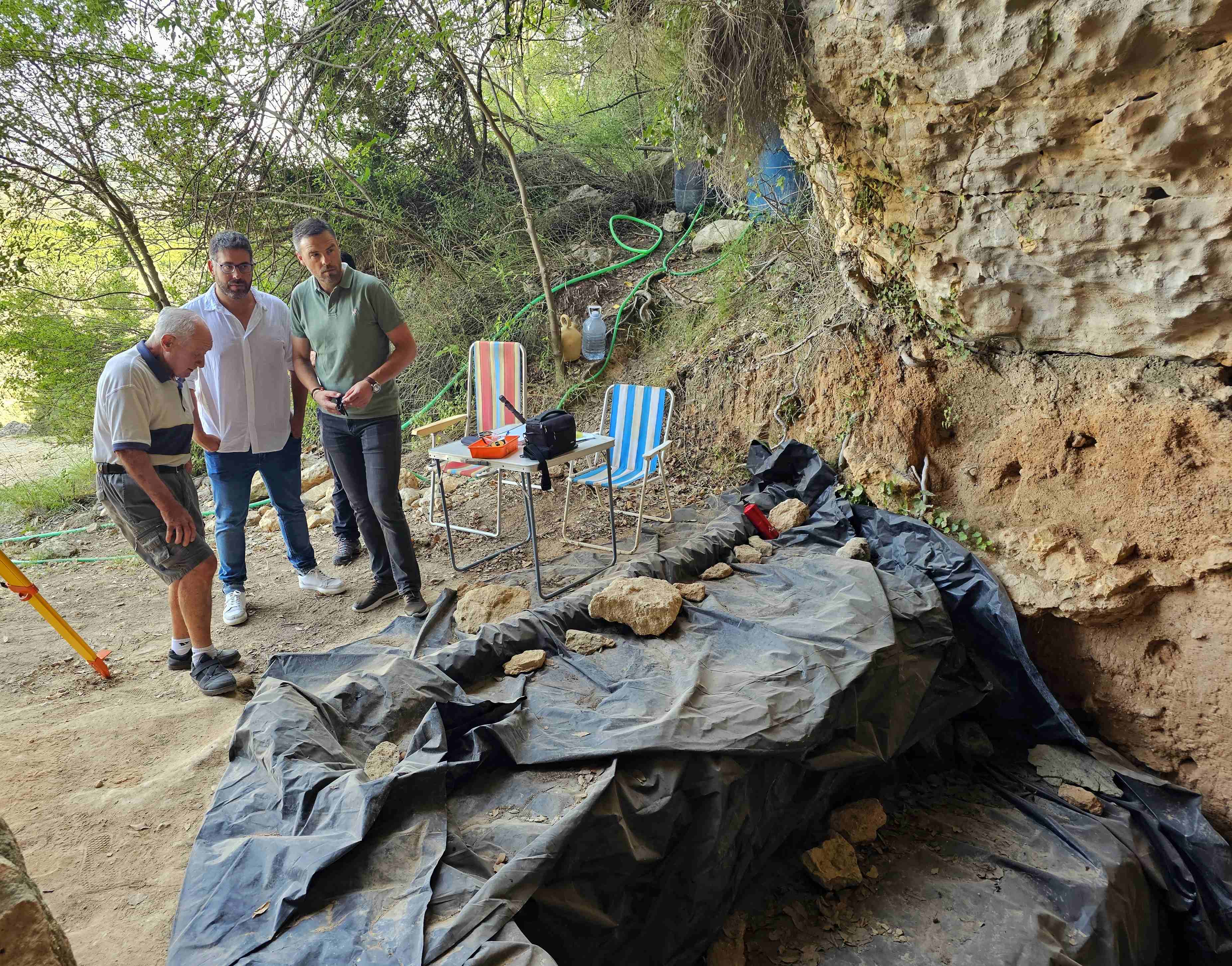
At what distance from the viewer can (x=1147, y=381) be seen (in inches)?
113

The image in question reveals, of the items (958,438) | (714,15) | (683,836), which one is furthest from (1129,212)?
(683,836)

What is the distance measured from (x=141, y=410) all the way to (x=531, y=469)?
1.59 metres

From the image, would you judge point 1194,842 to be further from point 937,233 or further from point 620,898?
point 937,233

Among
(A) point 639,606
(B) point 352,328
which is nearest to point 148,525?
(B) point 352,328

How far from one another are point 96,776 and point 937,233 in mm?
3974

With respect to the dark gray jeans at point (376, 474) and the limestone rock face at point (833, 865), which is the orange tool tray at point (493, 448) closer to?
the dark gray jeans at point (376, 474)

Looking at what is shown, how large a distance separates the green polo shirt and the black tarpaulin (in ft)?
3.62

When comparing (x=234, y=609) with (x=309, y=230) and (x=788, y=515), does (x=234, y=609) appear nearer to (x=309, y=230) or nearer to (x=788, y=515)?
(x=309, y=230)

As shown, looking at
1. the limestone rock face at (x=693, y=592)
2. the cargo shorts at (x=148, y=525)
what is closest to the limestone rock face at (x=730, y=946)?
the limestone rock face at (x=693, y=592)

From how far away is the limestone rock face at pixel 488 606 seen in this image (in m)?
3.00

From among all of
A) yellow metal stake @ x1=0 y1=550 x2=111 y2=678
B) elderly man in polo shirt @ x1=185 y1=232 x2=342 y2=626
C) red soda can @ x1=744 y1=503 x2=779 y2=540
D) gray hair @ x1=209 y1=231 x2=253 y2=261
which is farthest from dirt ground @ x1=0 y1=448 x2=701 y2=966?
gray hair @ x1=209 y1=231 x2=253 y2=261

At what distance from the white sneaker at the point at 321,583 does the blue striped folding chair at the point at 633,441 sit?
1.31 meters

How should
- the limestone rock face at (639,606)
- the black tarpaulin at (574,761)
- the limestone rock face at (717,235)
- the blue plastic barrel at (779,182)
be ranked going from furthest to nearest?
the limestone rock face at (717,235) → the blue plastic barrel at (779,182) → the limestone rock face at (639,606) → the black tarpaulin at (574,761)

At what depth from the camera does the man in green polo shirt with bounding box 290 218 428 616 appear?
3.31 meters
